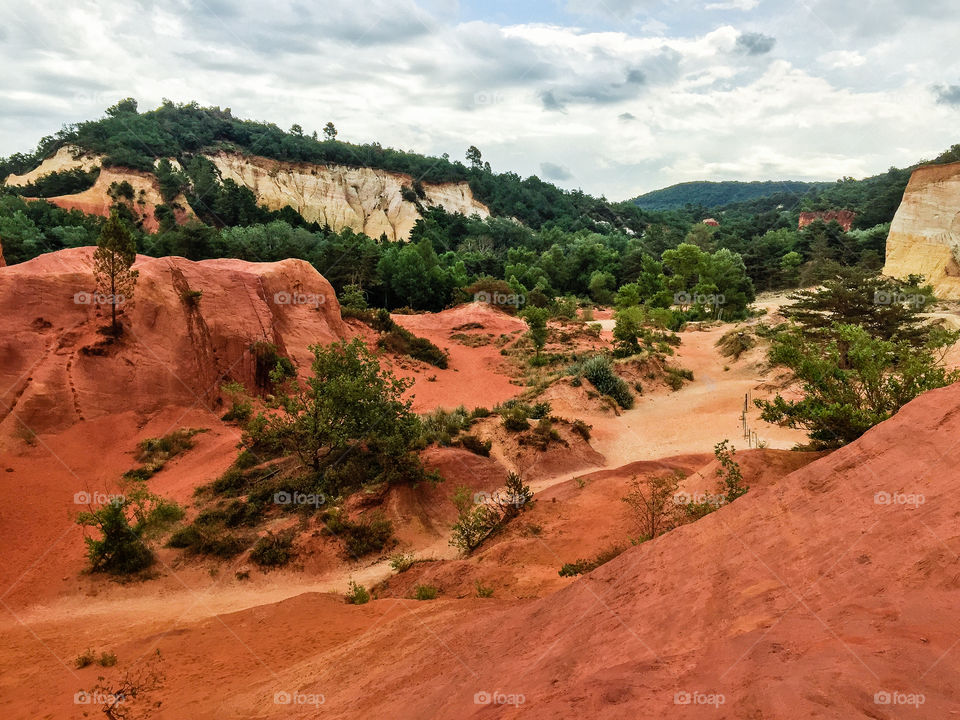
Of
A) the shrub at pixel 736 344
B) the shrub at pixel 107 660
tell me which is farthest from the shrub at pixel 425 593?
the shrub at pixel 736 344

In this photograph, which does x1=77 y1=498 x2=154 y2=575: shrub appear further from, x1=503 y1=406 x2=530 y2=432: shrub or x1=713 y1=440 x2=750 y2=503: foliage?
x1=713 y1=440 x2=750 y2=503: foliage

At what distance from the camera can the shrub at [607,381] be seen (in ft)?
72.4

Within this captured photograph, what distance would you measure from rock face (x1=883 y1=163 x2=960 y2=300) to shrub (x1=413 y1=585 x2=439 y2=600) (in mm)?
39633

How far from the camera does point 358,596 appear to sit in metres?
9.72

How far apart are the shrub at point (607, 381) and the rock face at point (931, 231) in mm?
26501

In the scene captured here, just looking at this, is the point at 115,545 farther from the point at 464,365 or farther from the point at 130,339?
the point at 464,365

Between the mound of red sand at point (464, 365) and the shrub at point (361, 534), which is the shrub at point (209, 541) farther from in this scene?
the mound of red sand at point (464, 365)

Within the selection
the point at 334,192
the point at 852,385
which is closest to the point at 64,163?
the point at 334,192

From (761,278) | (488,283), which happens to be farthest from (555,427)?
(761,278)

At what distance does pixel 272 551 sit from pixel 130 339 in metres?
11.7

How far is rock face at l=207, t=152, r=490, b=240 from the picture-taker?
6975 cm

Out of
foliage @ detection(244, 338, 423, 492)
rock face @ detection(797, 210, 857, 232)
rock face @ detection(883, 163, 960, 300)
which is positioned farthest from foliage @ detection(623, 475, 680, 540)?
rock face @ detection(797, 210, 857, 232)

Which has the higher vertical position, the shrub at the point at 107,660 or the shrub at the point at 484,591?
the shrub at the point at 484,591

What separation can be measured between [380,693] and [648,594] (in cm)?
321
